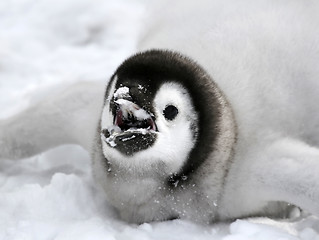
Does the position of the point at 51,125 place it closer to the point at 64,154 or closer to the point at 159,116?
the point at 64,154

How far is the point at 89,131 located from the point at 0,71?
127 cm

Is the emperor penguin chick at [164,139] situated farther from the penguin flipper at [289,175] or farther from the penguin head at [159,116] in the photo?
the penguin flipper at [289,175]

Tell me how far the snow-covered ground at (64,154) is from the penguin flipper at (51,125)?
86mm

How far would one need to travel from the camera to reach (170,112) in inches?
68.0

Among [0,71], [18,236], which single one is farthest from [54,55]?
[18,236]

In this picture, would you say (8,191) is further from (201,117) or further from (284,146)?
(284,146)

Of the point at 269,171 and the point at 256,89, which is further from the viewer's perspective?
the point at 256,89

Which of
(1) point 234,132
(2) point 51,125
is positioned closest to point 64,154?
(2) point 51,125

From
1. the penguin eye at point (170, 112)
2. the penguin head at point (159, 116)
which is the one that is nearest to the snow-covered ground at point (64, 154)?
the penguin head at point (159, 116)

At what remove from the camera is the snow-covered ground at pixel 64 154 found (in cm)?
178

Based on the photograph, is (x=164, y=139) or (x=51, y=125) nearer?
(x=164, y=139)

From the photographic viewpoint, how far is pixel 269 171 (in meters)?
1.84

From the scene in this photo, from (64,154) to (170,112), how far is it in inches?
35.3

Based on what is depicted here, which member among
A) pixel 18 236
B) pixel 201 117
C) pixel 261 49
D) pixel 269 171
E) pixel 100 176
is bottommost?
pixel 18 236
